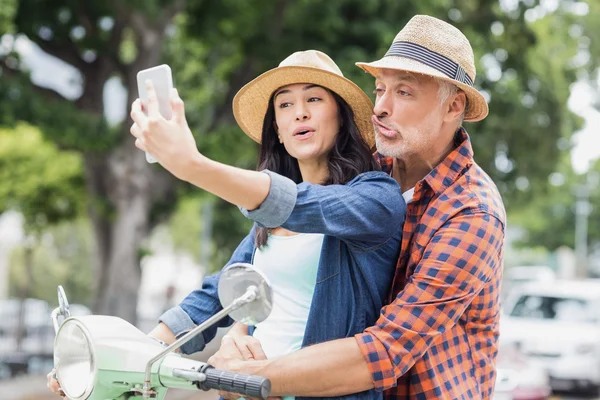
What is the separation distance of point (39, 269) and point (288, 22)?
40408 millimetres

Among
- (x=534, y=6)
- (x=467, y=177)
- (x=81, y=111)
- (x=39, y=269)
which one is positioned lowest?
(x=467, y=177)

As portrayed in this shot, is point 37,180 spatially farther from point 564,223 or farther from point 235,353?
point 564,223

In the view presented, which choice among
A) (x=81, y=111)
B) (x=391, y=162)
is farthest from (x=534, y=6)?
(x=391, y=162)

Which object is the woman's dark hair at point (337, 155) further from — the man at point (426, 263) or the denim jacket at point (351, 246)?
the denim jacket at point (351, 246)

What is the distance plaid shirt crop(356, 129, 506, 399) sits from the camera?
2197 mm

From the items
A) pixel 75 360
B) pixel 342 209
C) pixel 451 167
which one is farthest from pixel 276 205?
pixel 451 167

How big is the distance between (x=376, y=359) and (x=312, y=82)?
2.82ft

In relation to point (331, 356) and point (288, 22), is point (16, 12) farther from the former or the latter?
point (331, 356)

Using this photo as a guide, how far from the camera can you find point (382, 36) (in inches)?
531

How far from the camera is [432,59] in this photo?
253cm

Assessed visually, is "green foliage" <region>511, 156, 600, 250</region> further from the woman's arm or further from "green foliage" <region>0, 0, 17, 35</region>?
the woman's arm

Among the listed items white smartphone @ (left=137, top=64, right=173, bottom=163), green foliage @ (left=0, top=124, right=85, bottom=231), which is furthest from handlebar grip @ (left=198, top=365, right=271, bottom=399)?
green foliage @ (left=0, top=124, right=85, bottom=231)

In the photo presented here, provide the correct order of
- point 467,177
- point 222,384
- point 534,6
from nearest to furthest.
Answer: point 222,384
point 467,177
point 534,6

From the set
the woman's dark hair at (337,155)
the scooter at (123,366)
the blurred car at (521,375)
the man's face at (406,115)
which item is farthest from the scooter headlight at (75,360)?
the blurred car at (521,375)
